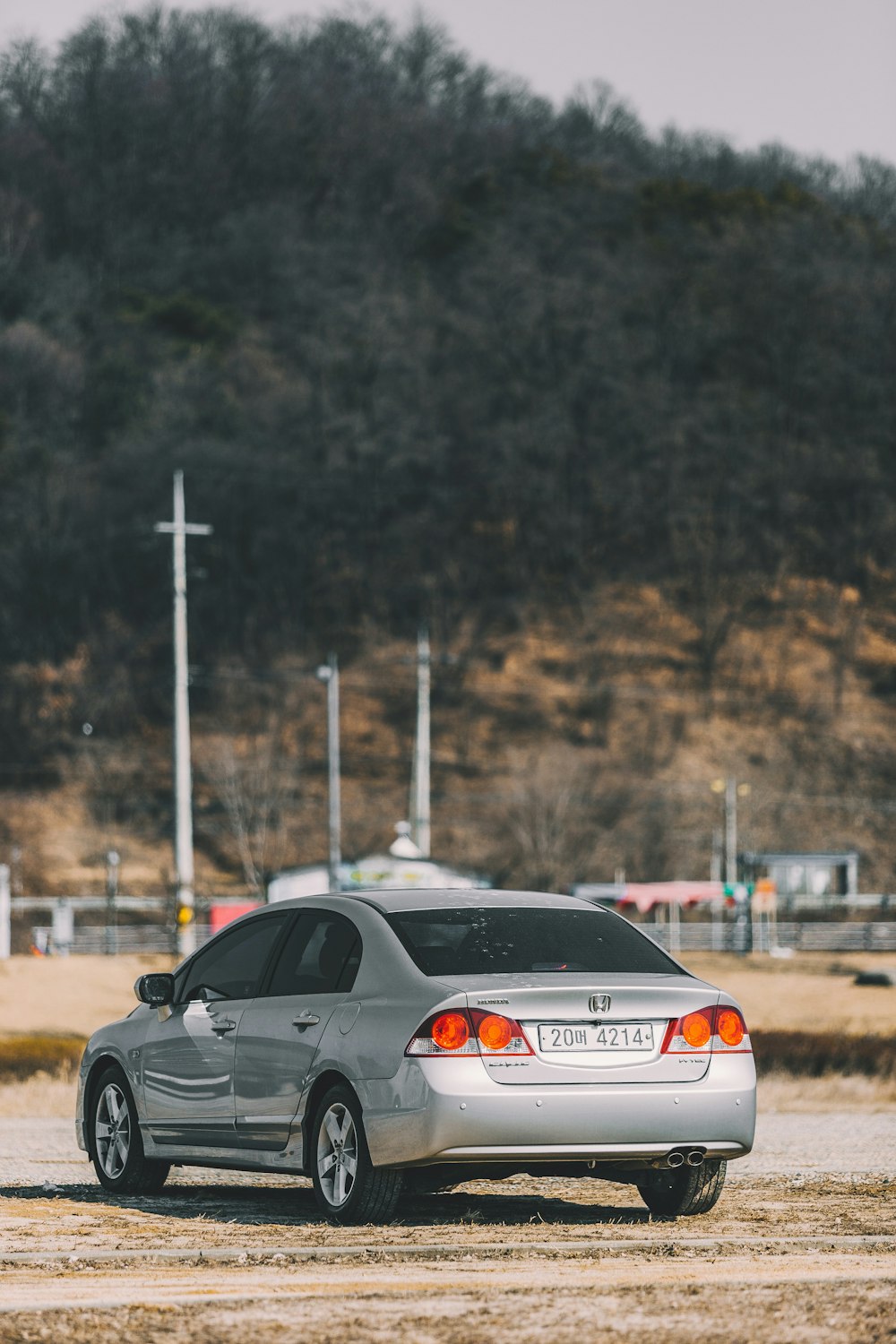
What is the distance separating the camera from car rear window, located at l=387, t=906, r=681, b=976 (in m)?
9.77

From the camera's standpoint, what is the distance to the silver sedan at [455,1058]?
30.2ft

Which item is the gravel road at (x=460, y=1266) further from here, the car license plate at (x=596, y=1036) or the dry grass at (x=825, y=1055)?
the dry grass at (x=825, y=1055)

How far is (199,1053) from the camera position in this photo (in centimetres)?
1069

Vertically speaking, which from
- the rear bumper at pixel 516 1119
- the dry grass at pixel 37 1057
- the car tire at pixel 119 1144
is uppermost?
the rear bumper at pixel 516 1119

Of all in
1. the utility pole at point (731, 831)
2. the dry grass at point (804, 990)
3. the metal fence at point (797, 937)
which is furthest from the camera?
the utility pole at point (731, 831)

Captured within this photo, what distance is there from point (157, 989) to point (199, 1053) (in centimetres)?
51

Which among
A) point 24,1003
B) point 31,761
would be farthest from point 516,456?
point 24,1003

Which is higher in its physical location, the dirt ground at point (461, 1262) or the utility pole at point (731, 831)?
the dirt ground at point (461, 1262)

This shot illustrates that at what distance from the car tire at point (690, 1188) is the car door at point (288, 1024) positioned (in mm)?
1698

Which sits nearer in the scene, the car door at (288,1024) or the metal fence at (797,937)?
the car door at (288,1024)

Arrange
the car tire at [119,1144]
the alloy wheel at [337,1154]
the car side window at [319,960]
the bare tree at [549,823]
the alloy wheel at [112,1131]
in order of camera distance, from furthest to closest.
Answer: the bare tree at [549,823] < the alloy wheel at [112,1131] < the car tire at [119,1144] < the car side window at [319,960] < the alloy wheel at [337,1154]

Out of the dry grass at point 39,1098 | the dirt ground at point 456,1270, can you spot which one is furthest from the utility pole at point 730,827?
the dirt ground at point 456,1270

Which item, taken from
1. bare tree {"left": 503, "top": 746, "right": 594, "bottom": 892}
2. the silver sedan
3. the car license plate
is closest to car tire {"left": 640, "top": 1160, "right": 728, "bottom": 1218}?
the silver sedan

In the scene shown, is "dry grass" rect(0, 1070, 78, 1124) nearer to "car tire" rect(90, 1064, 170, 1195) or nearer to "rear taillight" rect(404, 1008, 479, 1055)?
"car tire" rect(90, 1064, 170, 1195)
